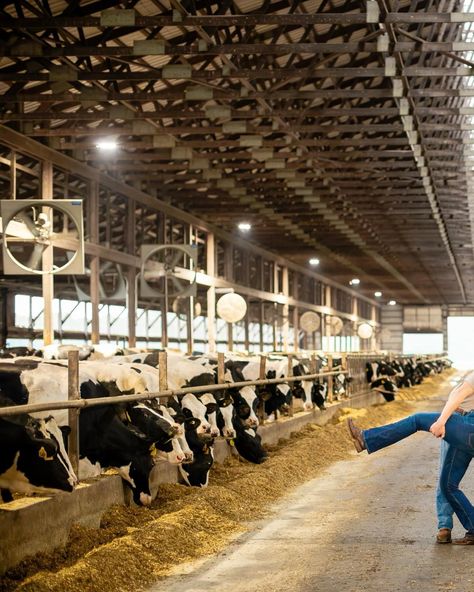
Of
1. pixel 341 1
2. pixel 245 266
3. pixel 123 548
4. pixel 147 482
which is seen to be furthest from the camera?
pixel 245 266

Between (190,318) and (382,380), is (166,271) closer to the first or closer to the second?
(190,318)

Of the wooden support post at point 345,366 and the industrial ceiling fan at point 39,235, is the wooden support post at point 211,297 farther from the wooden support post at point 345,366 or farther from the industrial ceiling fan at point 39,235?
the industrial ceiling fan at point 39,235

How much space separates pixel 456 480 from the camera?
7.60 m

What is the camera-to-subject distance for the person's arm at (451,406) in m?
Result: 7.12

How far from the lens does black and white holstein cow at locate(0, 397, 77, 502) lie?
711 cm

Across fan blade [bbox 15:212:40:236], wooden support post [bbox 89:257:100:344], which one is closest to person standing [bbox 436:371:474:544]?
fan blade [bbox 15:212:40:236]

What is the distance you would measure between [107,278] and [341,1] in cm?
986

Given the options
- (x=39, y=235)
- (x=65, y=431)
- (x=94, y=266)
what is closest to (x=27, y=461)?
(x=65, y=431)

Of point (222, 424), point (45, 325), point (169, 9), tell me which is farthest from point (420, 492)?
point (45, 325)

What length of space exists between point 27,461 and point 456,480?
317cm

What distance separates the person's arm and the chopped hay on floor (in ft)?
6.23

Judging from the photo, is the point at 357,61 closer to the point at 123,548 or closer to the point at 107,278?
the point at 107,278

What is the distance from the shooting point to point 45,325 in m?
18.1

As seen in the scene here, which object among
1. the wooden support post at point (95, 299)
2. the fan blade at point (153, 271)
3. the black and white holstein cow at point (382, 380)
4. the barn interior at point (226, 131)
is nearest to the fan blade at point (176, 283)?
the fan blade at point (153, 271)
